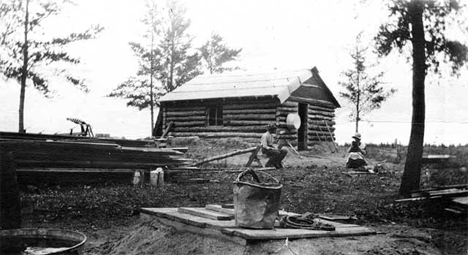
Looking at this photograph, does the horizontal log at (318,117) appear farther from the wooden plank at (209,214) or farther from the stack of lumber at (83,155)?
the wooden plank at (209,214)

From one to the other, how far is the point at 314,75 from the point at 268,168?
34.7 ft

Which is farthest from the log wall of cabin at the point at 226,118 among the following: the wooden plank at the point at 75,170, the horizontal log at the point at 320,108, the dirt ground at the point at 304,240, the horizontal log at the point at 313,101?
the wooden plank at the point at 75,170

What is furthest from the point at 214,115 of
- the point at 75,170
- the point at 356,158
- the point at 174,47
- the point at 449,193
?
the point at 449,193

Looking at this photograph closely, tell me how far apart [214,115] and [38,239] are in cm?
2052

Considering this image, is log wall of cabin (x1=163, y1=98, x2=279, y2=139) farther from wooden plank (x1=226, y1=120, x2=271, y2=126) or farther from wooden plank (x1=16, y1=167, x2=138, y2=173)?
wooden plank (x1=16, y1=167, x2=138, y2=173)

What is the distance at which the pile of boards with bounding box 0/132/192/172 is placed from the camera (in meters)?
10.6

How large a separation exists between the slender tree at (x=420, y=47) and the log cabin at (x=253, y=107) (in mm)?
10807

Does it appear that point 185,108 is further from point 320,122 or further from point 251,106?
point 320,122

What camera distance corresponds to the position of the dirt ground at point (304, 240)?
18.1ft

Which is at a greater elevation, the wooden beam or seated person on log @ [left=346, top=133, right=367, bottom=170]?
the wooden beam

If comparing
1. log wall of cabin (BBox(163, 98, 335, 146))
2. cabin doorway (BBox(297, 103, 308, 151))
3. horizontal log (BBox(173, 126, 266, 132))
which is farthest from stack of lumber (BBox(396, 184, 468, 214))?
cabin doorway (BBox(297, 103, 308, 151))

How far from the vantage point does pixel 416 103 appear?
10.5 meters

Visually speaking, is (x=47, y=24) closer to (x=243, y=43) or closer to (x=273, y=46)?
(x=273, y=46)

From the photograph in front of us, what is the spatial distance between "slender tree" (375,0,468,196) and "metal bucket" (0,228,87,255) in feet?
26.0
